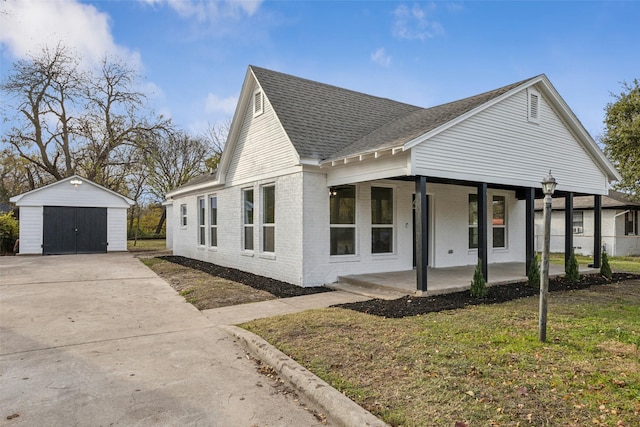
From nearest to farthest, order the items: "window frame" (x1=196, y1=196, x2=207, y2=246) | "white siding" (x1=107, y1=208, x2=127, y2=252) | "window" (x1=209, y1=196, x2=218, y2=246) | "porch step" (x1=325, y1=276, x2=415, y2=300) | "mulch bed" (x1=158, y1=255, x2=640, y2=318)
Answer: "mulch bed" (x1=158, y1=255, x2=640, y2=318)
"porch step" (x1=325, y1=276, x2=415, y2=300)
"window" (x1=209, y1=196, x2=218, y2=246)
"window frame" (x1=196, y1=196, x2=207, y2=246)
"white siding" (x1=107, y1=208, x2=127, y2=252)

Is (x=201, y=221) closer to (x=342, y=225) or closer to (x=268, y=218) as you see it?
(x=268, y=218)

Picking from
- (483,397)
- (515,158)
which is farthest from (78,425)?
(515,158)

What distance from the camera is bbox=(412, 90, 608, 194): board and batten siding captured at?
7.84 m

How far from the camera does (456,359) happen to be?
398cm

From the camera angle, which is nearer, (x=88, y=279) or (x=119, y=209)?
(x=88, y=279)

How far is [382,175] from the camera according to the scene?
7930 mm

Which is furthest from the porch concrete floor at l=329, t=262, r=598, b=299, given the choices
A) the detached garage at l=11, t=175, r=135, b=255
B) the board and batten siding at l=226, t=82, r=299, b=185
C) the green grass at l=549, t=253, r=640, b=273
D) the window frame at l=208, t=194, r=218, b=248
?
the detached garage at l=11, t=175, r=135, b=255

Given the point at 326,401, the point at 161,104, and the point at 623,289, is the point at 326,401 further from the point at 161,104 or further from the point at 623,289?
the point at 161,104

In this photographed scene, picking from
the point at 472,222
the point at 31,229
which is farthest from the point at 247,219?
the point at 31,229

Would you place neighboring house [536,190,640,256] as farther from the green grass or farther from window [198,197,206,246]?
window [198,197,206,246]

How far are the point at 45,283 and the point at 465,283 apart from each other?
10263 mm

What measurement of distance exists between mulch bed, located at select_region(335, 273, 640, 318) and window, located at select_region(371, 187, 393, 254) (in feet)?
8.98

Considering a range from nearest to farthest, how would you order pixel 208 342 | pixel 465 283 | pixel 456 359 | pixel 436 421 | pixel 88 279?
pixel 436 421, pixel 456 359, pixel 208 342, pixel 465 283, pixel 88 279

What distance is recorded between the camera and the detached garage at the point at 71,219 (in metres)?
18.6
